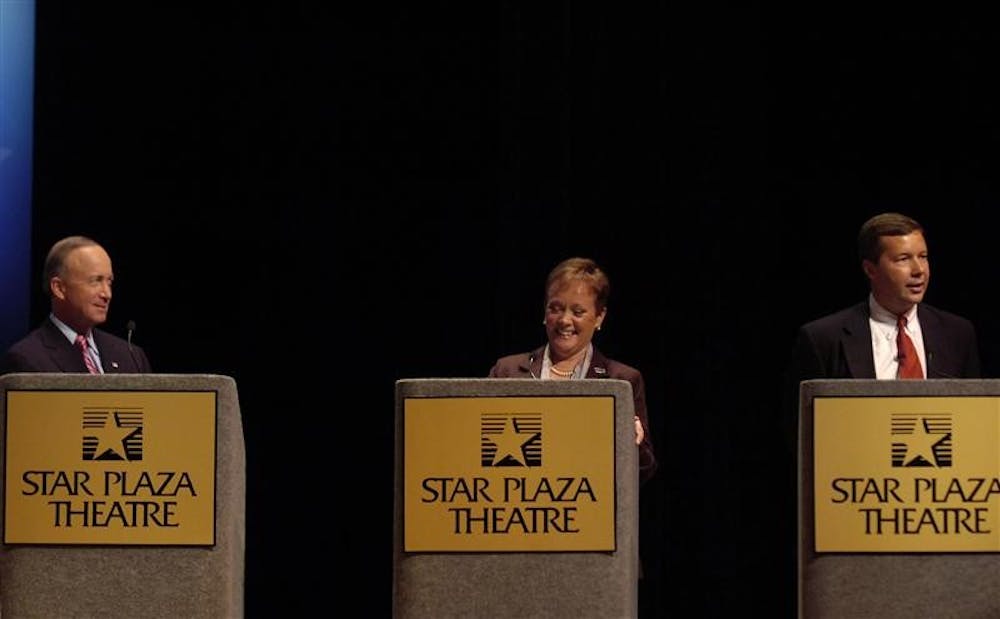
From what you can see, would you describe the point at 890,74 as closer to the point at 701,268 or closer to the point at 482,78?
the point at 701,268

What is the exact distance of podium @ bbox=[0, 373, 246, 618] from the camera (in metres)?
3.51

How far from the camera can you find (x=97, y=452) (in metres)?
3.52

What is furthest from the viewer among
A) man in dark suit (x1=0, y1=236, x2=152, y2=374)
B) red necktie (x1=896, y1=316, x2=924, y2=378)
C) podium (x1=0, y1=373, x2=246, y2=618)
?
man in dark suit (x1=0, y1=236, x2=152, y2=374)

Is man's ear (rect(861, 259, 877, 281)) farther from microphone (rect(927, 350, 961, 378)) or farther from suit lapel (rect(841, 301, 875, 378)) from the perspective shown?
microphone (rect(927, 350, 961, 378))

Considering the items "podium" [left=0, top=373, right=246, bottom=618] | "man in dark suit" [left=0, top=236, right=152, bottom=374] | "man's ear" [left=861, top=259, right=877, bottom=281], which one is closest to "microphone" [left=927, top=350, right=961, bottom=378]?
"man's ear" [left=861, top=259, right=877, bottom=281]

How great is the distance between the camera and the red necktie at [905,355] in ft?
14.6

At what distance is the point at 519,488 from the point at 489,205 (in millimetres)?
2325

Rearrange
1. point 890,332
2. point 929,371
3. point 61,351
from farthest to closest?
point 61,351, point 890,332, point 929,371

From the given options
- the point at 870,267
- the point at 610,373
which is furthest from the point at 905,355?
the point at 610,373

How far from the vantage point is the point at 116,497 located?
3.53m

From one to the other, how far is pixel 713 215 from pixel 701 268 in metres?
0.17

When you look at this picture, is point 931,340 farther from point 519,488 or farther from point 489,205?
point 489,205

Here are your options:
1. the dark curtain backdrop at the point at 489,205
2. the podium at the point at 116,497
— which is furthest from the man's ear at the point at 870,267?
the podium at the point at 116,497

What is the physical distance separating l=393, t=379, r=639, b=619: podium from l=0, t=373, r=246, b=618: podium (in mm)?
400
